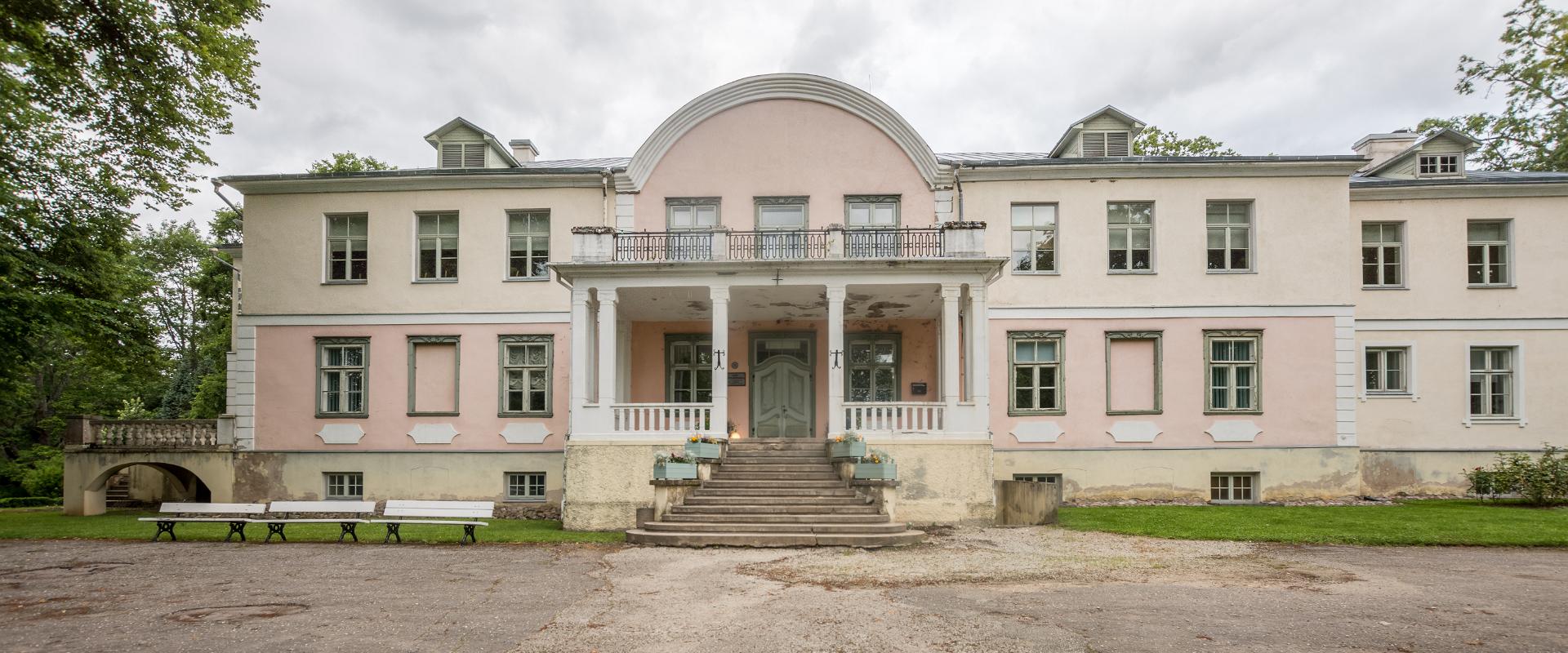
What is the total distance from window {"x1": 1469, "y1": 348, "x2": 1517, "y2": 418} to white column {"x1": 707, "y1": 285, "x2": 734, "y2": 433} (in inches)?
604

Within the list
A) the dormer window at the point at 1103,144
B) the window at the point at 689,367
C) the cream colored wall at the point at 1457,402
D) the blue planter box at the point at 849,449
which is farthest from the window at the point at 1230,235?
the window at the point at 689,367

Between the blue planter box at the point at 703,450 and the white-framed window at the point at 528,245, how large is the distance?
661 centimetres

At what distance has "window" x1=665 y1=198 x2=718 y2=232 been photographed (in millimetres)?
17672

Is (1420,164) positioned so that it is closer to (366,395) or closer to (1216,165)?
(1216,165)

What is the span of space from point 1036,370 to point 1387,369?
7.37m

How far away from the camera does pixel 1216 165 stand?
17.6 meters

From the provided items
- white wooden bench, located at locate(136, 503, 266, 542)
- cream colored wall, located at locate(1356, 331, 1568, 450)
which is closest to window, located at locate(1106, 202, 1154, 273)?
cream colored wall, located at locate(1356, 331, 1568, 450)

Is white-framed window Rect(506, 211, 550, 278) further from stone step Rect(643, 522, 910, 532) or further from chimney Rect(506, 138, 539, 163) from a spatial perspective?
stone step Rect(643, 522, 910, 532)

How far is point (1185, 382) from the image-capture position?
17484 millimetres

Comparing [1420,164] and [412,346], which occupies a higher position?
[1420,164]

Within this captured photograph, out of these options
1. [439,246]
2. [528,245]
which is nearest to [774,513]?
[528,245]

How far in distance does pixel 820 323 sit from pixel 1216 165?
8.47 metres

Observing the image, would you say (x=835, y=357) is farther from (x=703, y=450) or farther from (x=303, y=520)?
(x=303, y=520)

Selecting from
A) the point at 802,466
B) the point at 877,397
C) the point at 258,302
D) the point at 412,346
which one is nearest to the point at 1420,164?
the point at 877,397
